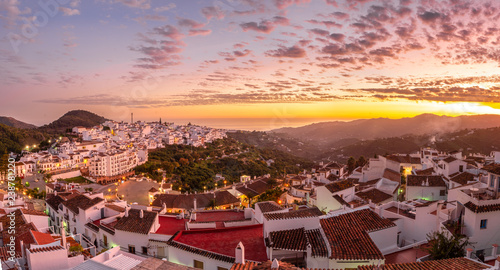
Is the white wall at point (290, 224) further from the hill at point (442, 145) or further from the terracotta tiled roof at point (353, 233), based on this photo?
the hill at point (442, 145)

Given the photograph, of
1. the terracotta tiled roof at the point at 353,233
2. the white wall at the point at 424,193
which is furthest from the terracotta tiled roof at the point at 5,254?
the white wall at the point at 424,193

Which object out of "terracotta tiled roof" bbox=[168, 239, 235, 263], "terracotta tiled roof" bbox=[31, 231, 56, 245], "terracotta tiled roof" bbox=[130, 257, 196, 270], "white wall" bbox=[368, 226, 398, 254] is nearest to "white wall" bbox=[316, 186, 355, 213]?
"white wall" bbox=[368, 226, 398, 254]

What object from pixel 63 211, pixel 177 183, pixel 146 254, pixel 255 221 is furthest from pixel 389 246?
pixel 177 183

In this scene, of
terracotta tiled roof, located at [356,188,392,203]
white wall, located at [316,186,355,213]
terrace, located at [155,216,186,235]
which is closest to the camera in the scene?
terrace, located at [155,216,186,235]

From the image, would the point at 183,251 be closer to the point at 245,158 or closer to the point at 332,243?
the point at 332,243

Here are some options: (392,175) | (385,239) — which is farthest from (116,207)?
(392,175)

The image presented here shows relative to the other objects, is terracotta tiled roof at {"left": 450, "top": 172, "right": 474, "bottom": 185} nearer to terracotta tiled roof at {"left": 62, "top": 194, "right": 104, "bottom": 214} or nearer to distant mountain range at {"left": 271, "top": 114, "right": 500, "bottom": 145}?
terracotta tiled roof at {"left": 62, "top": 194, "right": 104, "bottom": 214}

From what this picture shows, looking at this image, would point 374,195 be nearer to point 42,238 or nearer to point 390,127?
point 42,238
